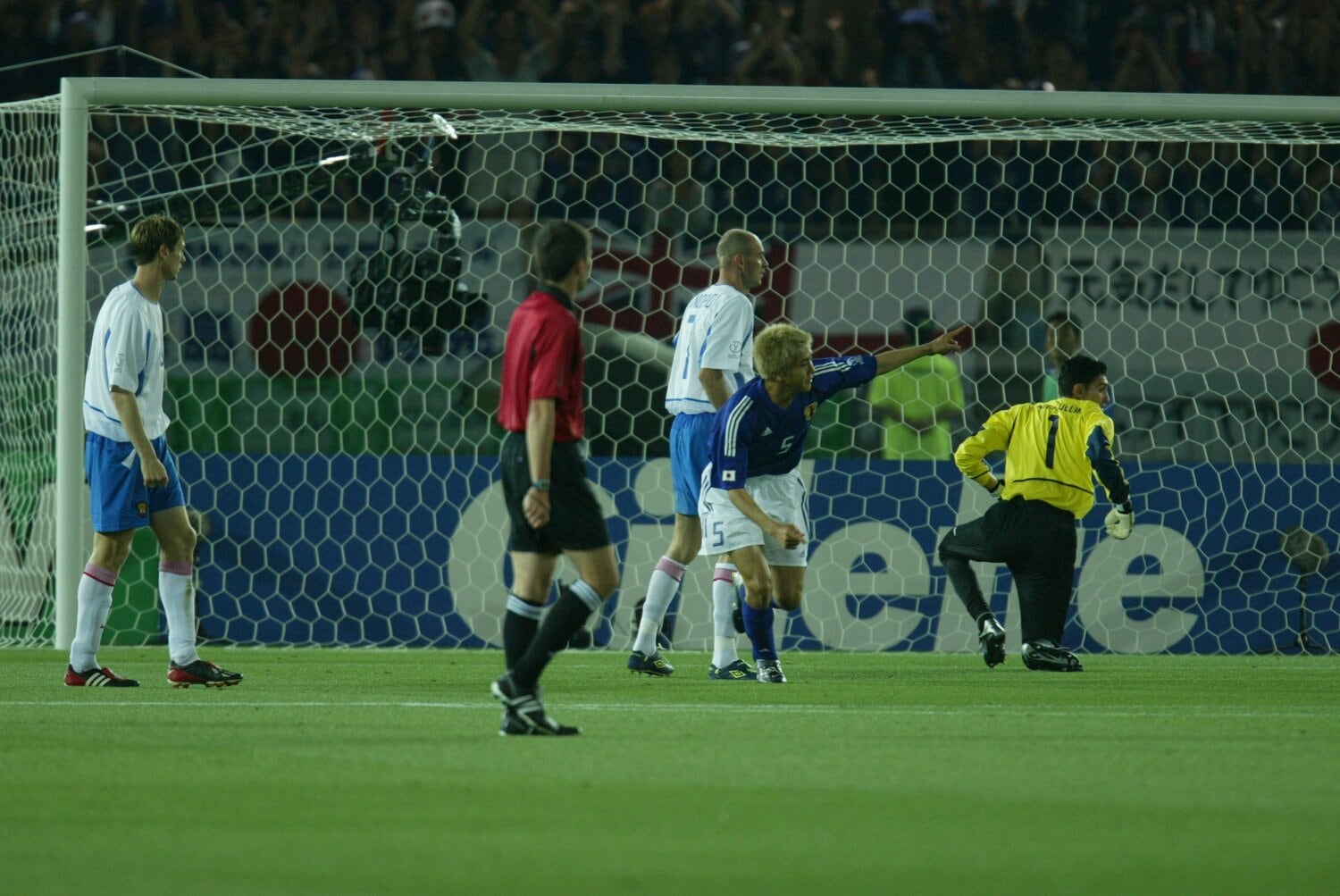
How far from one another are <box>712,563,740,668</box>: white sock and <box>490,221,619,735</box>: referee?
2328 mm

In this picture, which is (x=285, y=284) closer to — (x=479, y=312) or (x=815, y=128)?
(x=479, y=312)

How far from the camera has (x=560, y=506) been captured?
4977mm

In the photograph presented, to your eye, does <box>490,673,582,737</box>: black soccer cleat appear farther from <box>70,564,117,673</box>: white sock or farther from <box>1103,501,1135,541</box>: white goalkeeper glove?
<box>1103,501,1135,541</box>: white goalkeeper glove

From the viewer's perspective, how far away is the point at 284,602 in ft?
30.1

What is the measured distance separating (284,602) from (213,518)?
56 cm

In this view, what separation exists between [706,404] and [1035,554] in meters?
1.63

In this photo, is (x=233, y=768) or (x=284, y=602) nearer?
(x=233, y=768)

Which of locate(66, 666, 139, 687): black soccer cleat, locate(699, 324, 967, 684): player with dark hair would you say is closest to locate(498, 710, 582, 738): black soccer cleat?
locate(699, 324, 967, 684): player with dark hair

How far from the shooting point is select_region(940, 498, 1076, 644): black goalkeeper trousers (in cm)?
790

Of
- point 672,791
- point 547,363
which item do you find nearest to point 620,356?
point 547,363

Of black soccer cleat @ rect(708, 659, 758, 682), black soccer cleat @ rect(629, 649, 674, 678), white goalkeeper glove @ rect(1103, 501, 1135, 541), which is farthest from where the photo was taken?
white goalkeeper glove @ rect(1103, 501, 1135, 541)

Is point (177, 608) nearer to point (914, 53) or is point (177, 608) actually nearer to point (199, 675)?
point (199, 675)

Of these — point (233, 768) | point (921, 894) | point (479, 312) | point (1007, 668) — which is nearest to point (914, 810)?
point (921, 894)

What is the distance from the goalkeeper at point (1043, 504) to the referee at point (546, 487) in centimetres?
329
